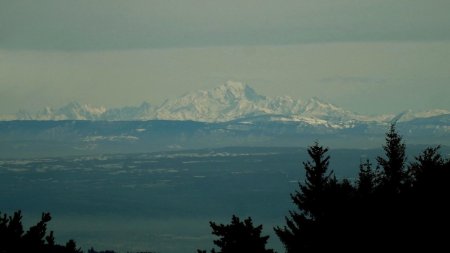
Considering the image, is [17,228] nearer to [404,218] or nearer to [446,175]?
[404,218]

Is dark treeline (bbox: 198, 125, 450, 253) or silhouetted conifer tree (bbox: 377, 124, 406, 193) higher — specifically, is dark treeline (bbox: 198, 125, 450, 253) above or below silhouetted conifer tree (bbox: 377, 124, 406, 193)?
below

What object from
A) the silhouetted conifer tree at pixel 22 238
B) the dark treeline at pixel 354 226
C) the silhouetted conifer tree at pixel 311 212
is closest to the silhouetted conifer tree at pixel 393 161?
the silhouetted conifer tree at pixel 311 212

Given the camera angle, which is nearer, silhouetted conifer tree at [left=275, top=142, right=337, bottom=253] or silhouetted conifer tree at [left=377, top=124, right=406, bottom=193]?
silhouetted conifer tree at [left=275, top=142, right=337, bottom=253]

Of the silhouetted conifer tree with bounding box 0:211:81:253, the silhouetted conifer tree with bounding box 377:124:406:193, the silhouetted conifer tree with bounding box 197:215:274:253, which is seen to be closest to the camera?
the silhouetted conifer tree with bounding box 0:211:81:253

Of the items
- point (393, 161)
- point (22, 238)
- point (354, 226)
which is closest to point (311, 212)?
point (354, 226)

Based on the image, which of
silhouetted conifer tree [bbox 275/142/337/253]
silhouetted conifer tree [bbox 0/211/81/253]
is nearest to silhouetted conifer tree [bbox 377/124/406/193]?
silhouetted conifer tree [bbox 275/142/337/253]

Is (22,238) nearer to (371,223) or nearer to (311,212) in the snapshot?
(371,223)

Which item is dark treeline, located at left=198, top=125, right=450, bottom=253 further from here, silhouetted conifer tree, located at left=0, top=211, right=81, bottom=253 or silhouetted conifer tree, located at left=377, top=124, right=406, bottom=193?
silhouetted conifer tree, located at left=377, top=124, right=406, bottom=193

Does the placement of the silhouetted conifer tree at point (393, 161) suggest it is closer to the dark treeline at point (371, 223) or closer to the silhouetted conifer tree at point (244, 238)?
the dark treeline at point (371, 223)

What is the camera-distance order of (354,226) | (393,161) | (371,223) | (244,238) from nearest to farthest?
(244,238)
(371,223)
(354,226)
(393,161)

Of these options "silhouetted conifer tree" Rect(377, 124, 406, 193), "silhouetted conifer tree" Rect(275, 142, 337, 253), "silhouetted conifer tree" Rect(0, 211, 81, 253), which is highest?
"silhouetted conifer tree" Rect(377, 124, 406, 193)

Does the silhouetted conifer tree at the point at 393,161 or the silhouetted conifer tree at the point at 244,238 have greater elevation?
the silhouetted conifer tree at the point at 393,161
